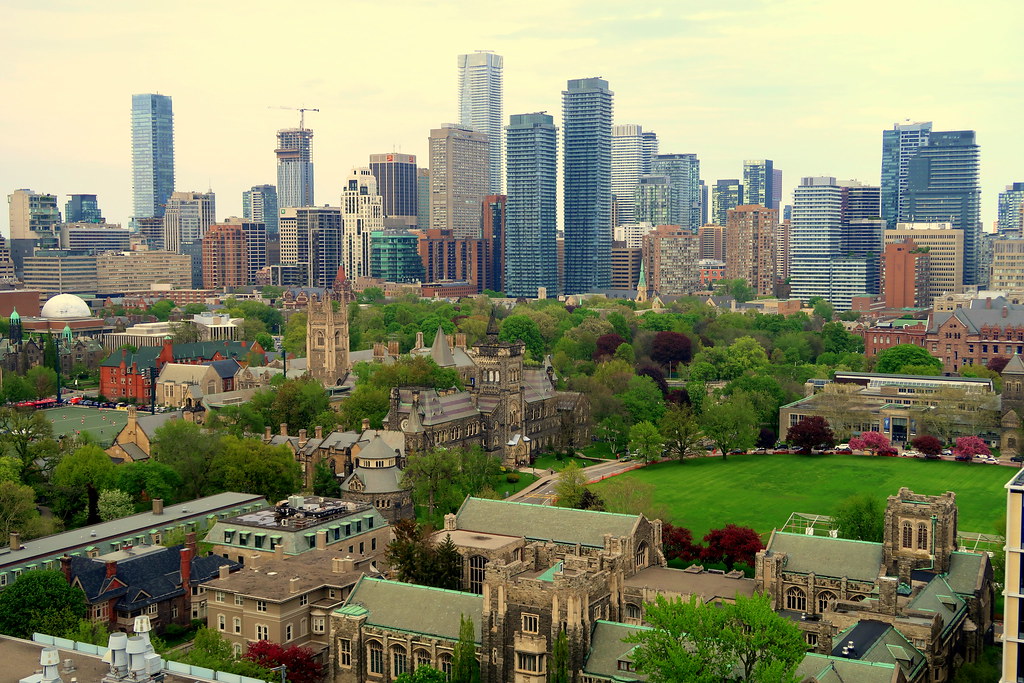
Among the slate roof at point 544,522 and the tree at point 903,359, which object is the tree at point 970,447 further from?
the slate roof at point 544,522

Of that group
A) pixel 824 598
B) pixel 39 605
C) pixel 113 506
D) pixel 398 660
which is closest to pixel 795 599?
pixel 824 598

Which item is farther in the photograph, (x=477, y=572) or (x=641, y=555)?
(x=477, y=572)

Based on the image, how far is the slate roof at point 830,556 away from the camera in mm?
61156

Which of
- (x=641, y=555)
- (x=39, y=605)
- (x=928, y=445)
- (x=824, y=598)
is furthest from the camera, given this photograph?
(x=928, y=445)

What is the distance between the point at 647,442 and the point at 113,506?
51512 mm

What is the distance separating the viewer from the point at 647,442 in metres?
110

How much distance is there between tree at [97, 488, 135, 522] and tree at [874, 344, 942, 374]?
106 m

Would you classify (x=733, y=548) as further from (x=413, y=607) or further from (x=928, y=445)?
(x=928, y=445)

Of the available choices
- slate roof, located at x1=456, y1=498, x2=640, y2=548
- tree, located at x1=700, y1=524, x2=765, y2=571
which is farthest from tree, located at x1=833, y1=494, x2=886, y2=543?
slate roof, located at x1=456, y1=498, x2=640, y2=548

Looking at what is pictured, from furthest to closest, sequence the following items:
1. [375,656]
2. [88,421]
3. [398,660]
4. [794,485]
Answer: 1. [88,421]
2. [794,485]
3. [375,656]
4. [398,660]

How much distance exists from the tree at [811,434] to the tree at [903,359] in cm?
3935

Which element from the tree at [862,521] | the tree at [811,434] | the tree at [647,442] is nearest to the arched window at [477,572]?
the tree at [862,521]

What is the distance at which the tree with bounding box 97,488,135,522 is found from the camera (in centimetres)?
7956

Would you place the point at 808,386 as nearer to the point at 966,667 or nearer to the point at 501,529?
the point at 501,529
